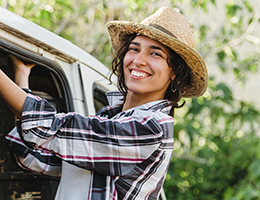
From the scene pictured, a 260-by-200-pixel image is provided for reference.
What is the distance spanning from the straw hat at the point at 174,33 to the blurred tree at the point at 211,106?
9.86 feet

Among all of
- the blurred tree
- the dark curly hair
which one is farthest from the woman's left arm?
the blurred tree

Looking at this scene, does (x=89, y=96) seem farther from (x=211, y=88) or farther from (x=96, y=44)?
(x=96, y=44)

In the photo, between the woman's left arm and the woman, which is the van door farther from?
the woman's left arm

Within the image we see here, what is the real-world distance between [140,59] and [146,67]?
1.7 inches

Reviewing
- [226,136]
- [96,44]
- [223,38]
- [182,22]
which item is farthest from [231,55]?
[182,22]

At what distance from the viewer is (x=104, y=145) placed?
1425mm

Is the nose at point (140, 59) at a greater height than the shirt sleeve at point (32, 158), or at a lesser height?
greater

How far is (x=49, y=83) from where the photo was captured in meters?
1.80

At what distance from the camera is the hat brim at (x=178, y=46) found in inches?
65.9

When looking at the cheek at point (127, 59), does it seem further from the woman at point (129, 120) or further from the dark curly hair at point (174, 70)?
the dark curly hair at point (174, 70)

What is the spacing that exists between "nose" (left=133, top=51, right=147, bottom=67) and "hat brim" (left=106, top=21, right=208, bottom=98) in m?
0.09

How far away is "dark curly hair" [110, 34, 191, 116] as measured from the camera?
178 cm

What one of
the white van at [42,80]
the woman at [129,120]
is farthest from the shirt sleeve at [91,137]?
the white van at [42,80]

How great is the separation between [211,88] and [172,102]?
3.47m
